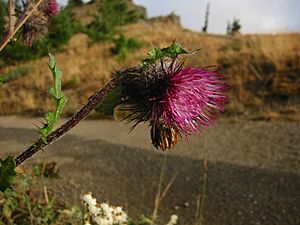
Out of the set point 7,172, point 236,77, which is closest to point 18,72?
point 236,77

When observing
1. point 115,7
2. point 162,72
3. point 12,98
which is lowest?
point 12,98

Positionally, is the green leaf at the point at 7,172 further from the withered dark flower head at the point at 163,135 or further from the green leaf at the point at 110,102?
the withered dark flower head at the point at 163,135

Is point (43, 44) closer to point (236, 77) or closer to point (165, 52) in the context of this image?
point (165, 52)

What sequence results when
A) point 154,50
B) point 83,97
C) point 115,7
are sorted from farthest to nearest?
point 115,7, point 83,97, point 154,50

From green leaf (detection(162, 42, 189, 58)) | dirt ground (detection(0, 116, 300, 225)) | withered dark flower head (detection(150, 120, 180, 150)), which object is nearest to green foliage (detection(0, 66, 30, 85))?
dirt ground (detection(0, 116, 300, 225))

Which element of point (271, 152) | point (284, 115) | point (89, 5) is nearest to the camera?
point (271, 152)

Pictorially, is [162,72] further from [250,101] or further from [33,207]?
[250,101]

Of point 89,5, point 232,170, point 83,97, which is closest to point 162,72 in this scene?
point 232,170
